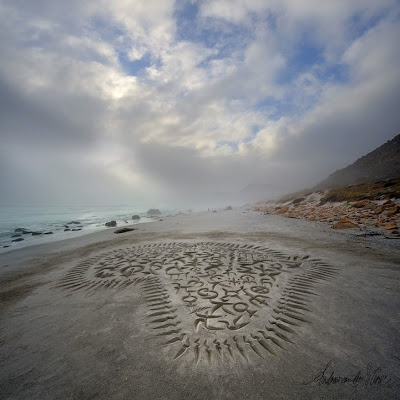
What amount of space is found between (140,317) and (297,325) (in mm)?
2285

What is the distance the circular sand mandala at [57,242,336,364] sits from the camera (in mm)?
2396

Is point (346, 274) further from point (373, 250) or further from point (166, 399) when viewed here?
point (166, 399)

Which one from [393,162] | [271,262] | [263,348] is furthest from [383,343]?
[393,162]

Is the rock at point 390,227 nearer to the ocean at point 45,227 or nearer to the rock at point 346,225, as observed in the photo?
the rock at point 346,225

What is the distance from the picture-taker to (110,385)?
6.18 feet

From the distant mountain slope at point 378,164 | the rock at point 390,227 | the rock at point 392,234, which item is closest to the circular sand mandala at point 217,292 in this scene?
the rock at point 392,234

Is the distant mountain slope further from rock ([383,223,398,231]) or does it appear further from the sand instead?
the sand

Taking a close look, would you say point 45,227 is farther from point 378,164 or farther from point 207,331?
point 378,164

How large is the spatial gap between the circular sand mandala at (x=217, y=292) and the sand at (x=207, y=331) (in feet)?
0.07

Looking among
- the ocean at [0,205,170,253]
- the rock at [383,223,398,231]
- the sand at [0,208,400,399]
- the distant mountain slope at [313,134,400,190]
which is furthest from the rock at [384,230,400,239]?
the distant mountain slope at [313,134,400,190]

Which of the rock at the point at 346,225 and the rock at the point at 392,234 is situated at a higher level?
the rock at the point at 346,225

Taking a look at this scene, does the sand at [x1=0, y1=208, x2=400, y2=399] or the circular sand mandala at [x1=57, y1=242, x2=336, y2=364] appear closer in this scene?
the sand at [x1=0, y1=208, x2=400, y2=399]

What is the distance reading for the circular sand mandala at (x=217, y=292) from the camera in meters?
2.40

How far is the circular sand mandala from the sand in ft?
0.07
